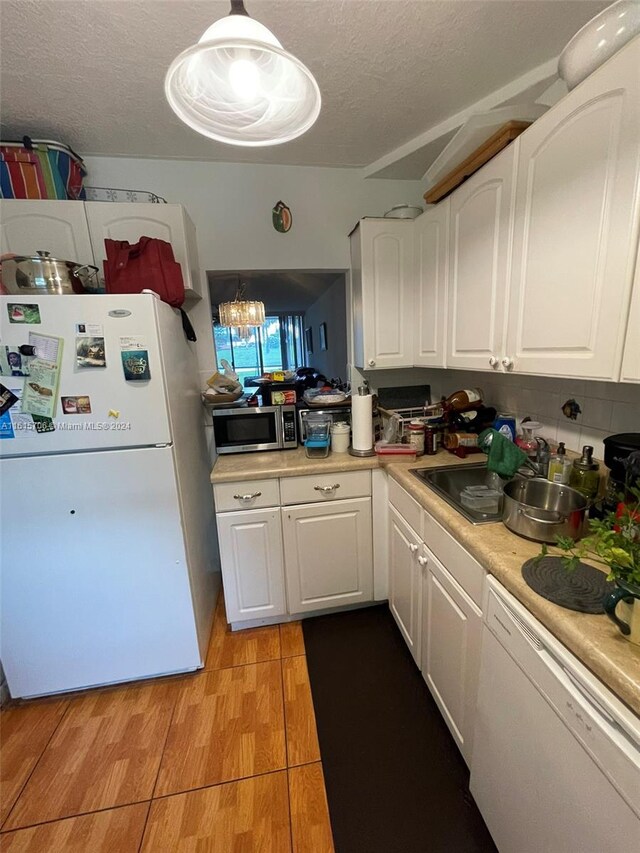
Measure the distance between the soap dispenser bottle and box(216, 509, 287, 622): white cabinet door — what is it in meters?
1.20

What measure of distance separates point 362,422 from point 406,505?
50cm

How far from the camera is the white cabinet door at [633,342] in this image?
81cm

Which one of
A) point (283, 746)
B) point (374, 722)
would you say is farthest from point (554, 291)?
point (283, 746)

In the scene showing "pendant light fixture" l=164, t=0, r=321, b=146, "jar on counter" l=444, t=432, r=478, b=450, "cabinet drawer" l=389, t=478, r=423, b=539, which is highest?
"pendant light fixture" l=164, t=0, r=321, b=146

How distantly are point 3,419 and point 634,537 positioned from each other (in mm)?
1919

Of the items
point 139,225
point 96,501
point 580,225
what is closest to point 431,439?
point 580,225

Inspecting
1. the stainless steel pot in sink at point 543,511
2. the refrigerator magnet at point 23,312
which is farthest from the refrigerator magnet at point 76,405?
the stainless steel pot in sink at point 543,511

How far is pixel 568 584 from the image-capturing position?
804 mm

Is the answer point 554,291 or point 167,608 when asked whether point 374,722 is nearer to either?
point 167,608

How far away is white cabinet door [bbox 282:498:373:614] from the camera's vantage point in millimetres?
1755

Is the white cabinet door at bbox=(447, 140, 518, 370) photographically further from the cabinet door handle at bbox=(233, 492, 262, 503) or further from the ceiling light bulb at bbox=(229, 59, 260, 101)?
the cabinet door handle at bbox=(233, 492, 262, 503)

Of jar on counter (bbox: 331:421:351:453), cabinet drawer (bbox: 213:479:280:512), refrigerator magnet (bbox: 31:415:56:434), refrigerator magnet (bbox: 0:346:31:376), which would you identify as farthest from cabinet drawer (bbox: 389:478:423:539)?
refrigerator magnet (bbox: 0:346:31:376)

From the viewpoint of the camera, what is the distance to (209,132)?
2.68ft

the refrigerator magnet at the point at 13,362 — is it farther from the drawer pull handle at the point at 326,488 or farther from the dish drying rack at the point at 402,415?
the dish drying rack at the point at 402,415
